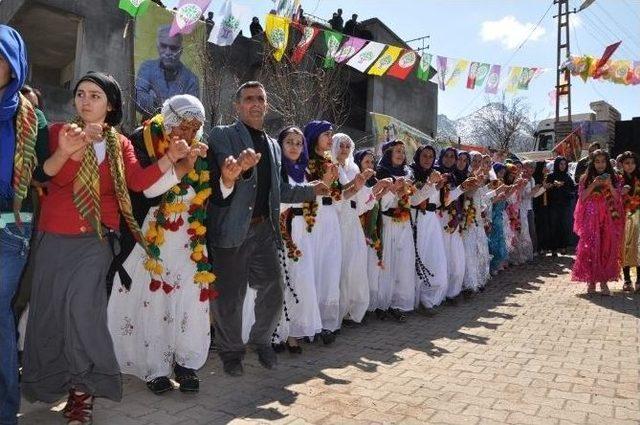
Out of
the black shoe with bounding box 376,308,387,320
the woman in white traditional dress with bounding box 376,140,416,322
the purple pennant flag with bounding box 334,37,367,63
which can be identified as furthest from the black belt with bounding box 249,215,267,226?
the purple pennant flag with bounding box 334,37,367,63

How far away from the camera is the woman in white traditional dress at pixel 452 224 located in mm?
6879

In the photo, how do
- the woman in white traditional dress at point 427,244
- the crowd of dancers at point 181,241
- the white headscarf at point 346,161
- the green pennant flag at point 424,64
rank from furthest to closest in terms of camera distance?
the green pennant flag at point 424,64 < the woman in white traditional dress at point 427,244 < the white headscarf at point 346,161 < the crowd of dancers at point 181,241

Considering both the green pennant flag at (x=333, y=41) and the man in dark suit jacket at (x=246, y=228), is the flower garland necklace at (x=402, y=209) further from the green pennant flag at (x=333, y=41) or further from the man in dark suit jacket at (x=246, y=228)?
the green pennant flag at (x=333, y=41)

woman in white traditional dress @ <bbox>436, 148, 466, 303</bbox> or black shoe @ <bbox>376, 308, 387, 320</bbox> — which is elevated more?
woman in white traditional dress @ <bbox>436, 148, 466, 303</bbox>

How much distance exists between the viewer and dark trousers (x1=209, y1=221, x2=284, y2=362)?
3807 mm

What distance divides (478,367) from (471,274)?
3220mm

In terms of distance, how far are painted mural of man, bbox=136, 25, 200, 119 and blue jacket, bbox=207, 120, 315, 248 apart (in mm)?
10996

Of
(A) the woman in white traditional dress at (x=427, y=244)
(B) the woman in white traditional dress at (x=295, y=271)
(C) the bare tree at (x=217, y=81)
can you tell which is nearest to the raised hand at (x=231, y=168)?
(B) the woman in white traditional dress at (x=295, y=271)

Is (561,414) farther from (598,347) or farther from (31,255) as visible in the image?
(31,255)

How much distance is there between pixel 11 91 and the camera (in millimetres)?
2523

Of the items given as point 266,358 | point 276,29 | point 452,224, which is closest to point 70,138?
point 266,358

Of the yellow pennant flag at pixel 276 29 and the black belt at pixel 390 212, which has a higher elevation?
the yellow pennant flag at pixel 276 29

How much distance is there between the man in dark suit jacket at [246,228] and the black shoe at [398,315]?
2.23m

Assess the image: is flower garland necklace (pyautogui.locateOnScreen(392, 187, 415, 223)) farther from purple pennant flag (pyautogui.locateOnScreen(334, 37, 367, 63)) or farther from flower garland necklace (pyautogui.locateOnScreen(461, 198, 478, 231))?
purple pennant flag (pyautogui.locateOnScreen(334, 37, 367, 63))
